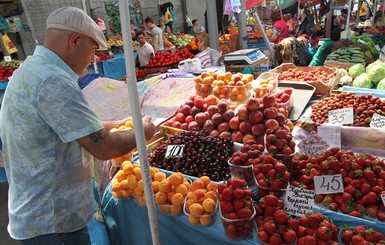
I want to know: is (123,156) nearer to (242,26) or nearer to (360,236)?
(360,236)

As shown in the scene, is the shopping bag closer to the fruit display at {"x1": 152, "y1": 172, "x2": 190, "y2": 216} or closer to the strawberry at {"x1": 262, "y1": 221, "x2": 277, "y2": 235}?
the fruit display at {"x1": 152, "y1": 172, "x2": 190, "y2": 216}

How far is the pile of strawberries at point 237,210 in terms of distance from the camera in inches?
59.9

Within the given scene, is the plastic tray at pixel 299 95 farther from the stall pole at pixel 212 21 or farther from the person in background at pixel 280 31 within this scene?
the person in background at pixel 280 31

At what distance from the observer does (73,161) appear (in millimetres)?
1568

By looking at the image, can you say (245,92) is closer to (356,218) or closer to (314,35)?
(356,218)

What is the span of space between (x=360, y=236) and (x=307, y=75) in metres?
2.47

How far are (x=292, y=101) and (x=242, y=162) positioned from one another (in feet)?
4.19

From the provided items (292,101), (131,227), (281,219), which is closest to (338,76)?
(292,101)

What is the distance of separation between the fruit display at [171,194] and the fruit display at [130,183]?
0.08 meters

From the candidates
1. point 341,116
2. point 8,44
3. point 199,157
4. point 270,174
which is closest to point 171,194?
point 199,157

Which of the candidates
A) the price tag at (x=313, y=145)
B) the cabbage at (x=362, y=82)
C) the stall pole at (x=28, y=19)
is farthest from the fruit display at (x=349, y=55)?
the stall pole at (x=28, y=19)

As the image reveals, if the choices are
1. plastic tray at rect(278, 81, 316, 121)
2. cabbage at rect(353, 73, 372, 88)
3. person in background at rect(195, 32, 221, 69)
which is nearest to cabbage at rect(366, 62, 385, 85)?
cabbage at rect(353, 73, 372, 88)

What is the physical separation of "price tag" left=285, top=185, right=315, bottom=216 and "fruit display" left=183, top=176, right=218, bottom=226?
0.41 metres

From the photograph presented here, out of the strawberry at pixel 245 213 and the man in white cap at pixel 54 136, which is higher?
the man in white cap at pixel 54 136
